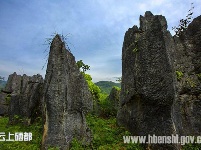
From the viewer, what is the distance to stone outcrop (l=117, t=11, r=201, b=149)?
12.5m

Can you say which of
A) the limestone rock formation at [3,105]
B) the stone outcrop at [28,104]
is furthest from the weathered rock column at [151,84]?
the limestone rock formation at [3,105]

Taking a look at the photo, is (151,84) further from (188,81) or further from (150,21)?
(150,21)

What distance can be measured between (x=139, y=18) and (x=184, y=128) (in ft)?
26.2

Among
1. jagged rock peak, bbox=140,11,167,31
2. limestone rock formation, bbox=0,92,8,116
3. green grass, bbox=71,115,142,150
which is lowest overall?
green grass, bbox=71,115,142,150

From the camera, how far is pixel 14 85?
40594 millimetres

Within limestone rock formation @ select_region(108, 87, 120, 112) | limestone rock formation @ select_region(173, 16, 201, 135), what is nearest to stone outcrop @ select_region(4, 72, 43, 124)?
limestone rock formation @ select_region(108, 87, 120, 112)

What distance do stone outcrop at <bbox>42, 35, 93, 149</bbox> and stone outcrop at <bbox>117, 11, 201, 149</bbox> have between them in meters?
3.04

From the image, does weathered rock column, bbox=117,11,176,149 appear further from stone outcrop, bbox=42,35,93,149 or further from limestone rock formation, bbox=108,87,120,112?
limestone rock formation, bbox=108,87,120,112

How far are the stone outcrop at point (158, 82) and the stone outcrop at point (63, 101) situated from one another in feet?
9.96

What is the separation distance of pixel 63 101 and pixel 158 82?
208 inches

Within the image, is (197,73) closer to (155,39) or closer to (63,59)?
(155,39)

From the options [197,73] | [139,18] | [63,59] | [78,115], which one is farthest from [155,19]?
[78,115]

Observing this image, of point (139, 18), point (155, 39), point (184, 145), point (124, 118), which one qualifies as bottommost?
point (184, 145)

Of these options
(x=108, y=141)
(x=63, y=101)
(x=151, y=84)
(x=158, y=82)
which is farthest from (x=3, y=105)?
(x=158, y=82)
